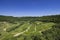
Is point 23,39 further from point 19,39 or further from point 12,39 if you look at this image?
point 12,39

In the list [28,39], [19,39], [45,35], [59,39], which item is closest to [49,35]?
[45,35]

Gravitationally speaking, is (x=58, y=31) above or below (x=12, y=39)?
above

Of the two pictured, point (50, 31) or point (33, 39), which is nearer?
point (33, 39)

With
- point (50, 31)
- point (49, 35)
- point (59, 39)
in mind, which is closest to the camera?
point (59, 39)

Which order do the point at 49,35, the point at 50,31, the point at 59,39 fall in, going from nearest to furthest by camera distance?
the point at 59,39, the point at 49,35, the point at 50,31

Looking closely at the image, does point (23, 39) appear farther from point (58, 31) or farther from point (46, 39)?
point (58, 31)

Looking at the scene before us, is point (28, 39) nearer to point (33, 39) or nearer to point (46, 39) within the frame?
point (33, 39)

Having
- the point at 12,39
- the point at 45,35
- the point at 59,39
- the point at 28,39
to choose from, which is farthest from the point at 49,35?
the point at 12,39

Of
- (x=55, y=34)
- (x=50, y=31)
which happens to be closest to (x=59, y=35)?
(x=55, y=34)
